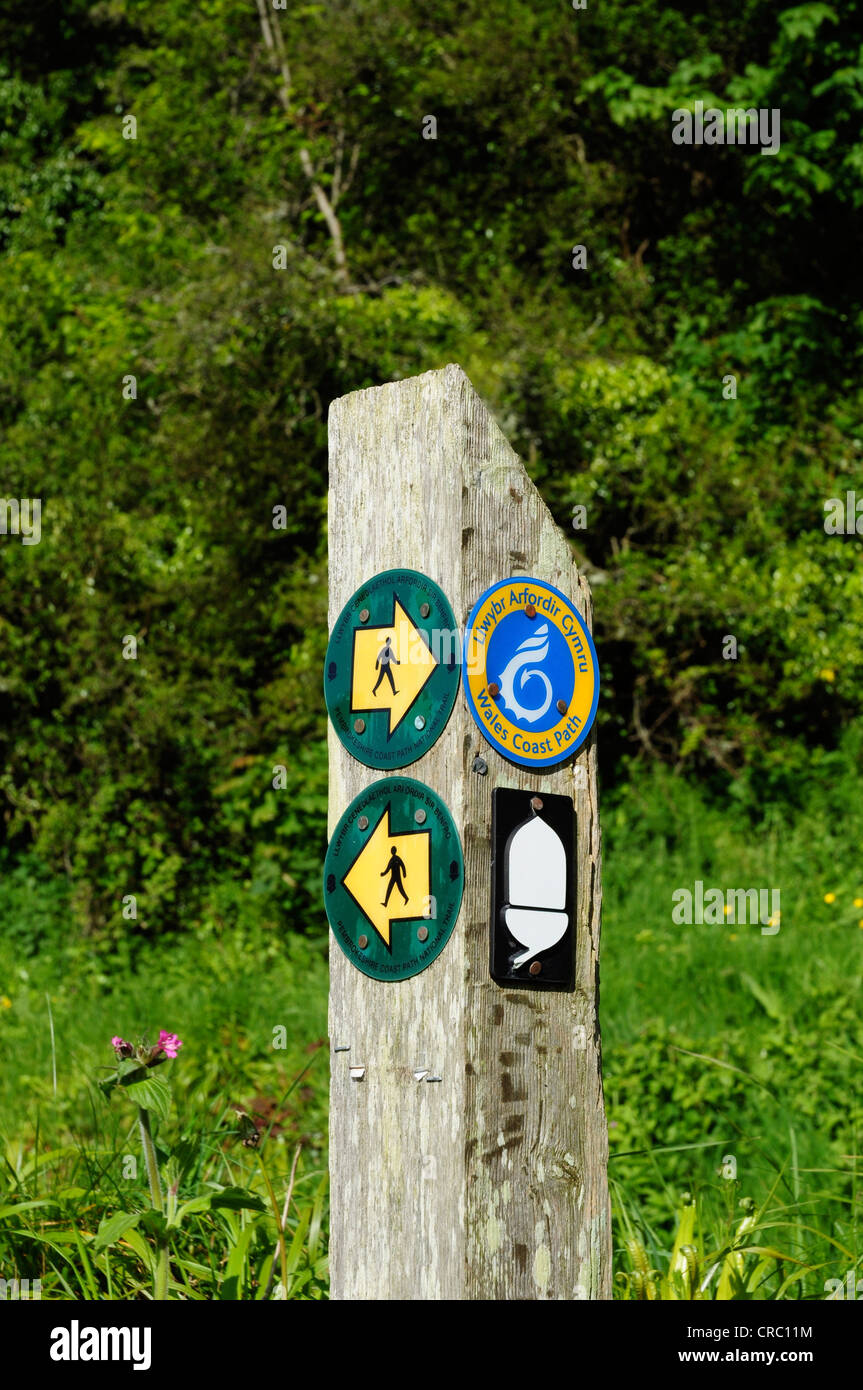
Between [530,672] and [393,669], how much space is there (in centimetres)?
25

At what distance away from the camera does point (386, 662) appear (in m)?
2.57

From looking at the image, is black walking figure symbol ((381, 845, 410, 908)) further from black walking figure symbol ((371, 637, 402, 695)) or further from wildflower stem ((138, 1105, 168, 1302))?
wildflower stem ((138, 1105, 168, 1302))

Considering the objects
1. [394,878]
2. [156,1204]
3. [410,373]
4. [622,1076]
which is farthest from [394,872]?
[410,373]

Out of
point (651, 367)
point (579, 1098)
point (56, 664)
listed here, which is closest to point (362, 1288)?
point (579, 1098)

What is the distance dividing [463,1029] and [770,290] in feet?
33.6

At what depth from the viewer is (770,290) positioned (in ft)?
37.5

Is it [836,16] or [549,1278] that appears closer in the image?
[549,1278]

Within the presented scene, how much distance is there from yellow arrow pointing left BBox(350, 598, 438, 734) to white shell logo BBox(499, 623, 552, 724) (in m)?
0.14

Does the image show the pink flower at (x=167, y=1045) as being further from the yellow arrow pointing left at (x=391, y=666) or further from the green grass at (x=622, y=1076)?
the yellow arrow pointing left at (x=391, y=666)

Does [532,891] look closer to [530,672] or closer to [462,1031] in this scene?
[462,1031]

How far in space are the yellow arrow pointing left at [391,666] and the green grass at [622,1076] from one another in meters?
1.01

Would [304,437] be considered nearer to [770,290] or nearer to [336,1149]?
[770,290]

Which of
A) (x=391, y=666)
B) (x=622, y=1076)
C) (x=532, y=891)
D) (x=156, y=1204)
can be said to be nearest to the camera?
(x=532, y=891)

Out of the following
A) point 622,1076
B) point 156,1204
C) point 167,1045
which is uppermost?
point 167,1045
